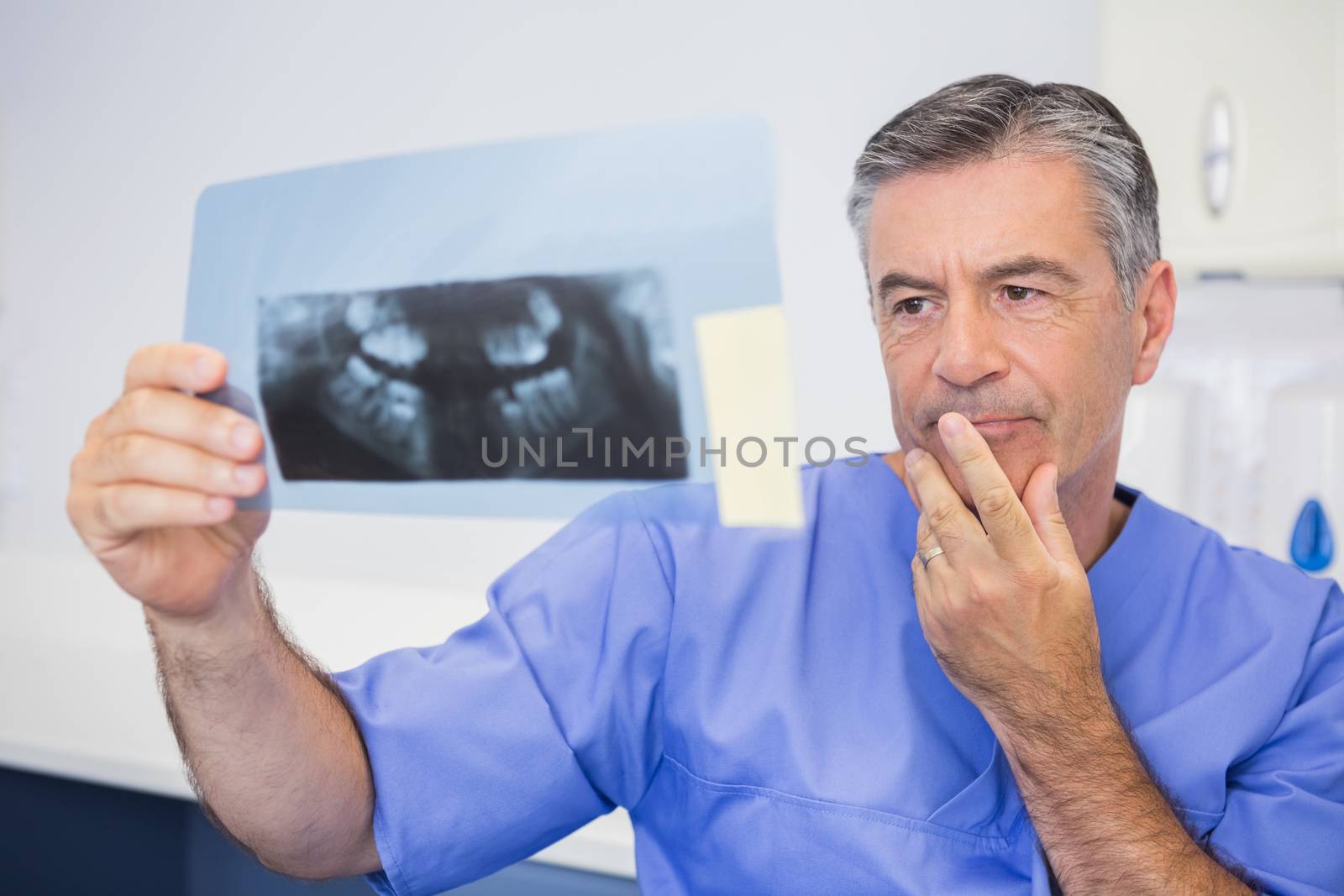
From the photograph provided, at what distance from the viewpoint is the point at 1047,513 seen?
0.70m

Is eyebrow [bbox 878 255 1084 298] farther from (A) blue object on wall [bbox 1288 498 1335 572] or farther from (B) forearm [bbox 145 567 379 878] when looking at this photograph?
(A) blue object on wall [bbox 1288 498 1335 572]

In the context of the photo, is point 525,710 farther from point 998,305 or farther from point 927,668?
point 998,305

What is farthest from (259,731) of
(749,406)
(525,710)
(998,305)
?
(998,305)

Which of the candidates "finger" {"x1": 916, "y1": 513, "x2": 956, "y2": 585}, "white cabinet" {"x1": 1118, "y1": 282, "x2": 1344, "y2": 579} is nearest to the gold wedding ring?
"finger" {"x1": 916, "y1": 513, "x2": 956, "y2": 585}

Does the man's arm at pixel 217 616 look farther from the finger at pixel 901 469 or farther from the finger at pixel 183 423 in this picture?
the finger at pixel 901 469

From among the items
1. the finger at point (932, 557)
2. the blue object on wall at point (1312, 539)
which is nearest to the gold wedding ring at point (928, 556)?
the finger at point (932, 557)

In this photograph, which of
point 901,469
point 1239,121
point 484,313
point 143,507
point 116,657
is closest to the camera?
point 143,507

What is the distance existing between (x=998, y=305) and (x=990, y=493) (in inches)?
6.2

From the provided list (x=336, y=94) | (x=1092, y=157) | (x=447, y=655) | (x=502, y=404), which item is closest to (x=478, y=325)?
(x=502, y=404)

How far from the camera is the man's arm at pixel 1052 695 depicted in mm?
645

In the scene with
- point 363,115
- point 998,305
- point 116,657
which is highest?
point 363,115

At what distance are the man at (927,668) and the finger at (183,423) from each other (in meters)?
0.14

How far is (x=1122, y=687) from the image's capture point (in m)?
0.77

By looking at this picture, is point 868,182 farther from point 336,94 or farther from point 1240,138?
point 336,94
